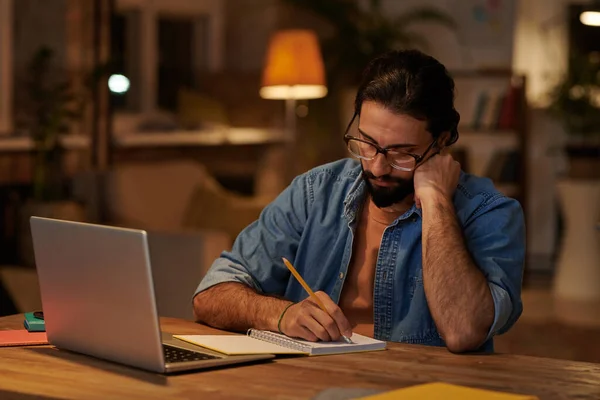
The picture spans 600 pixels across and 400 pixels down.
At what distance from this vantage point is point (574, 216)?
7.30m

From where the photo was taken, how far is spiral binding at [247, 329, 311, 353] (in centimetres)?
195

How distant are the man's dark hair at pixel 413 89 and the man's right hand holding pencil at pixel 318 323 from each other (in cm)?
49

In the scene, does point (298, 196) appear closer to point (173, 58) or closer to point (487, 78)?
point (173, 58)

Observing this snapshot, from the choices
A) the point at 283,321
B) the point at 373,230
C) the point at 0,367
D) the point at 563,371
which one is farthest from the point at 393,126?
the point at 0,367

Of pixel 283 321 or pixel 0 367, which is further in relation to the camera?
pixel 283 321

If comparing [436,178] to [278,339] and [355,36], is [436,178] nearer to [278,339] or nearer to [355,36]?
[278,339]

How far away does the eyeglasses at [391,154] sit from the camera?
2.27 metres

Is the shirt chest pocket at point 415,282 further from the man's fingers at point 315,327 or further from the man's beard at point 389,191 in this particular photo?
the man's fingers at point 315,327

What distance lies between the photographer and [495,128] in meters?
8.31

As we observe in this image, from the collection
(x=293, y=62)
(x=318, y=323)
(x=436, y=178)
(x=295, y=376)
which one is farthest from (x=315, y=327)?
(x=293, y=62)

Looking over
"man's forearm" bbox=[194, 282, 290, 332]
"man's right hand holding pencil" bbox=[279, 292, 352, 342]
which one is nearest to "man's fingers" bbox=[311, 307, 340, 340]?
"man's right hand holding pencil" bbox=[279, 292, 352, 342]

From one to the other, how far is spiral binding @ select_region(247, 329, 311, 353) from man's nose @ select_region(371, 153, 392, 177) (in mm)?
428

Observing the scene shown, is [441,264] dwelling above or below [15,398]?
above

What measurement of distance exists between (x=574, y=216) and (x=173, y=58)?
9.72 ft
